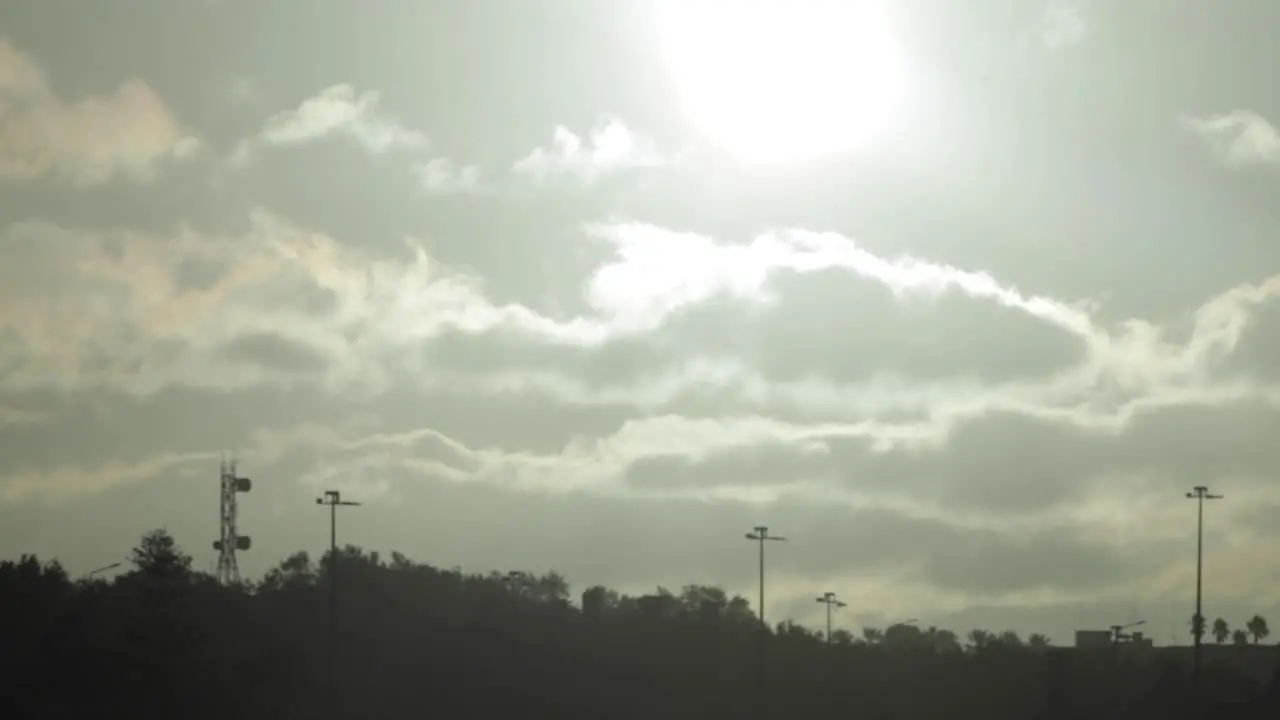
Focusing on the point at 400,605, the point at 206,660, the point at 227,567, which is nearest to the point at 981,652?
the point at 400,605

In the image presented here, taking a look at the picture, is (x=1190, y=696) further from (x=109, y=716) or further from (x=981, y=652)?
(x=109, y=716)

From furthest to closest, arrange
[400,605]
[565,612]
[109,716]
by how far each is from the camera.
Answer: [565,612] → [400,605] → [109,716]

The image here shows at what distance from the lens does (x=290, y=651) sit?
89625 mm

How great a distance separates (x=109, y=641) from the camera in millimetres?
81875

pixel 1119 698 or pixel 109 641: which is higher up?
pixel 109 641

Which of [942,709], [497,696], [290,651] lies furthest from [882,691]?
[290,651]

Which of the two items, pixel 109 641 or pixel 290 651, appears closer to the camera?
pixel 109 641

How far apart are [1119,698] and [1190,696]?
22.4ft

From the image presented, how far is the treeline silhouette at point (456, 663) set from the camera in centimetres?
8088

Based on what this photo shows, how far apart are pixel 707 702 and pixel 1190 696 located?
3614 cm

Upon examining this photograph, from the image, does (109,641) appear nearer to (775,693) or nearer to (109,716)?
(109,716)

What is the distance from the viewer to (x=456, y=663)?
372 feet

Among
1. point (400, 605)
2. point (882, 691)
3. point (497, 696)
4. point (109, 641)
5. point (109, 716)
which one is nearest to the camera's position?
point (109, 716)

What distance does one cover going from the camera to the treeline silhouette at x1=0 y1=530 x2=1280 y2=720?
8088 cm
